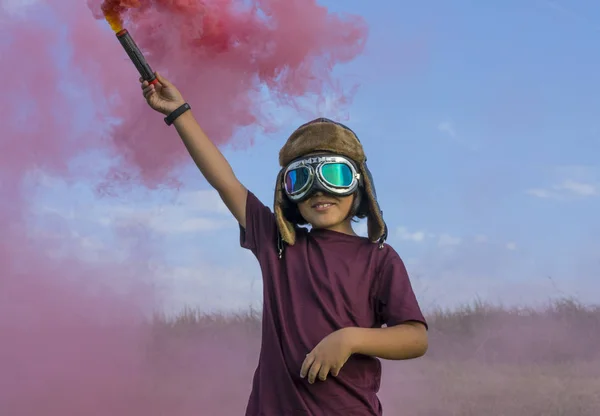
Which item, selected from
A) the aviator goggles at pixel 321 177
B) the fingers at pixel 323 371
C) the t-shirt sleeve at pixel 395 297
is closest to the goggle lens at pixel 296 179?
the aviator goggles at pixel 321 177

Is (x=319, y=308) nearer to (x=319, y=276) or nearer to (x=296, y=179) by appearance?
(x=319, y=276)

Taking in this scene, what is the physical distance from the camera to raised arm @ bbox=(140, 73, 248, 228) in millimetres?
2994

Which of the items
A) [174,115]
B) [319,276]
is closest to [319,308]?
[319,276]

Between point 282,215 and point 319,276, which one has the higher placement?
point 282,215

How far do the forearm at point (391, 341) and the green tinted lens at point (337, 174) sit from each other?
0.60m

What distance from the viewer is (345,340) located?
8.23ft

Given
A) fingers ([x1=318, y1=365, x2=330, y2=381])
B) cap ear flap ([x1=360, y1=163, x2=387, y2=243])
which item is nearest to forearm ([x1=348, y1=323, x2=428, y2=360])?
fingers ([x1=318, y1=365, x2=330, y2=381])

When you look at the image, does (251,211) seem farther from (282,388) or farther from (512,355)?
(512,355)

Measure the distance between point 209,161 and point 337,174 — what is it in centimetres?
51

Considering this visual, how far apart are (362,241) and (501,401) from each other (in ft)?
16.9

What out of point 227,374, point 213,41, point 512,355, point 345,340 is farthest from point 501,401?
point 345,340

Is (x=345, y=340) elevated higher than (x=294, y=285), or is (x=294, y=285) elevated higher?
(x=294, y=285)

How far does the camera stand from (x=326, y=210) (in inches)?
116

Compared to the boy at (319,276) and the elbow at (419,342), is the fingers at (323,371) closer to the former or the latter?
the boy at (319,276)
